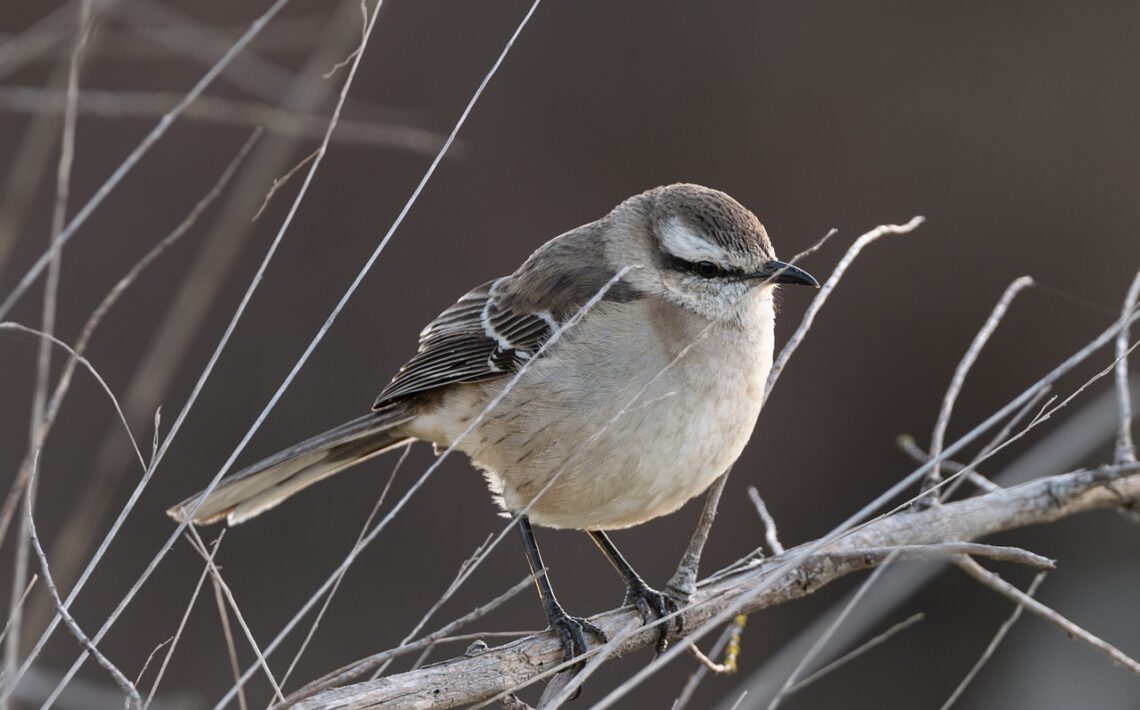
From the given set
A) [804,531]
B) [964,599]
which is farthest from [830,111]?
[964,599]

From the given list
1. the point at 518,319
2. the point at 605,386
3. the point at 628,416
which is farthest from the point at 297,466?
the point at 628,416

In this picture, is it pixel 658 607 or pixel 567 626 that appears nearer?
pixel 567 626

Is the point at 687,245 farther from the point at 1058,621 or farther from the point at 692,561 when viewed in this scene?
the point at 1058,621

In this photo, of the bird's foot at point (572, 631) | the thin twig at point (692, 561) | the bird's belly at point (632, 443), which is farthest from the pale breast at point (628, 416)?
the bird's foot at point (572, 631)

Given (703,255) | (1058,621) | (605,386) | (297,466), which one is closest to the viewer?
(1058,621)

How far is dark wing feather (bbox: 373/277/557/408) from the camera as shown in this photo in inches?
169

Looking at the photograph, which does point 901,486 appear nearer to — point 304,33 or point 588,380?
point 588,380

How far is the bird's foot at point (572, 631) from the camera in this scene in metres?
3.54

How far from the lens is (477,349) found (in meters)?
4.42

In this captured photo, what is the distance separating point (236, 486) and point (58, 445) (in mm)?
3660

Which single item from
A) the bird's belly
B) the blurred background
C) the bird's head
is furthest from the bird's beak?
the blurred background

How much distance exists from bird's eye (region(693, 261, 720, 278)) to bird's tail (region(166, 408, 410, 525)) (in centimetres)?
123

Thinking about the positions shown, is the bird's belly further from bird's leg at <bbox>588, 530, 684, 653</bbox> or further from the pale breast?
bird's leg at <bbox>588, 530, 684, 653</bbox>

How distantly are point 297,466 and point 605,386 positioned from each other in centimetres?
123
